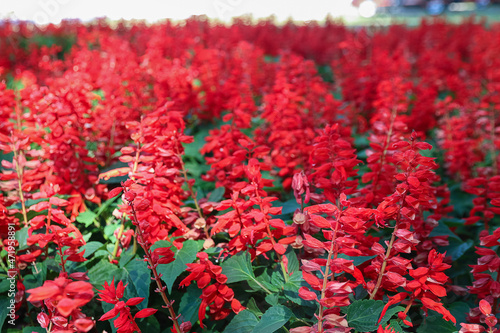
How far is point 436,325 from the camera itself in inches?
62.7

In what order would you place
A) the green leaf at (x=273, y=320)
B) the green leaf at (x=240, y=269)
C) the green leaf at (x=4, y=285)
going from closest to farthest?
the green leaf at (x=273, y=320)
the green leaf at (x=240, y=269)
the green leaf at (x=4, y=285)

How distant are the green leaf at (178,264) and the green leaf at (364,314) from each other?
2.28 feet

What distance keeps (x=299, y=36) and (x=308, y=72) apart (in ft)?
15.9

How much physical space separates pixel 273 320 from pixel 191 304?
0.50 metres

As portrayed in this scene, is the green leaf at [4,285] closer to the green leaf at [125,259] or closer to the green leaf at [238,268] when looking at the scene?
the green leaf at [125,259]

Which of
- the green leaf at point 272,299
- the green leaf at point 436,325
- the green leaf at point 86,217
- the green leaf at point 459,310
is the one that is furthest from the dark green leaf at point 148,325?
the green leaf at point 459,310

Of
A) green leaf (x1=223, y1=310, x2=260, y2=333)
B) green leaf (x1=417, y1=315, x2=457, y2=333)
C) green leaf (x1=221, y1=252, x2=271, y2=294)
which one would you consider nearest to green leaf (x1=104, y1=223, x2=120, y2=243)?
green leaf (x1=221, y1=252, x2=271, y2=294)

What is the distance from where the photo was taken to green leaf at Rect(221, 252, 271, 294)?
5.38 feet

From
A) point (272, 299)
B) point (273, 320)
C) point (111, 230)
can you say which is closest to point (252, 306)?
point (272, 299)

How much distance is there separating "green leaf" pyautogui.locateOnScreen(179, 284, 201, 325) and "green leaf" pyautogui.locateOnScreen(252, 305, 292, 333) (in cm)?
42

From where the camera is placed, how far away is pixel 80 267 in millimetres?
1938

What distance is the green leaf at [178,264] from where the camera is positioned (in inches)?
65.7

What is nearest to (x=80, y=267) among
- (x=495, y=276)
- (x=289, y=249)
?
(x=289, y=249)

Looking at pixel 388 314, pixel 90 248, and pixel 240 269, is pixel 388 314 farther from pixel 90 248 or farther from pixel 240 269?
pixel 90 248
